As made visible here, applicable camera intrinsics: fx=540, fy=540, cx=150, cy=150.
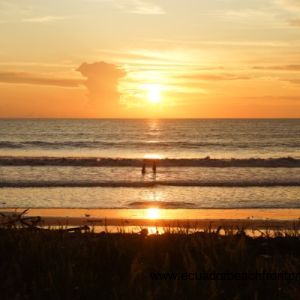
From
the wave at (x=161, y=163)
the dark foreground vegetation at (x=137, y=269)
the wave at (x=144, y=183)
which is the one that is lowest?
the dark foreground vegetation at (x=137, y=269)

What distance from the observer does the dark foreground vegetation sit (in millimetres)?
2576

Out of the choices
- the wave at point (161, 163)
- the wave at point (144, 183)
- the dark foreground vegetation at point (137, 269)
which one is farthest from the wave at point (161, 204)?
the wave at point (161, 163)

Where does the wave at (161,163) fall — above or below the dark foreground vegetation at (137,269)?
above

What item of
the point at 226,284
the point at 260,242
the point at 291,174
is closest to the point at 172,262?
the point at 226,284

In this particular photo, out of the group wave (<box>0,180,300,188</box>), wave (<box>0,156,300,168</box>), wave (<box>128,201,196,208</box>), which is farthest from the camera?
wave (<box>0,156,300,168</box>)

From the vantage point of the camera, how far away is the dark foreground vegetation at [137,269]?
258 cm

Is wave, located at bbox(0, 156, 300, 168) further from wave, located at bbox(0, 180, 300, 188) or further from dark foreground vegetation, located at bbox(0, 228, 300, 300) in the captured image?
dark foreground vegetation, located at bbox(0, 228, 300, 300)

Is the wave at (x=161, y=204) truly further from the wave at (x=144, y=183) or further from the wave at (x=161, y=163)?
the wave at (x=161, y=163)

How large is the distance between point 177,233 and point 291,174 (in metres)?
29.7

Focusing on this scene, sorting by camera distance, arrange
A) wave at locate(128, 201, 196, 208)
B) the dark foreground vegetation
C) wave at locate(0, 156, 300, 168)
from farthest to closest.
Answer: wave at locate(0, 156, 300, 168)
wave at locate(128, 201, 196, 208)
the dark foreground vegetation

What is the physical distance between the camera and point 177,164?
135ft

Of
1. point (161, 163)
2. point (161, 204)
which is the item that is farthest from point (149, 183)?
point (161, 163)

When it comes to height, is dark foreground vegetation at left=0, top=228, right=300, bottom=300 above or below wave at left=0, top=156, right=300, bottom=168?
below

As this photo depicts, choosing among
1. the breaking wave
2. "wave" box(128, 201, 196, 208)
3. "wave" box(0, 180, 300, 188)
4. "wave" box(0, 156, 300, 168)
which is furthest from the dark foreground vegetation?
"wave" box(0, 156, 300, 168)
